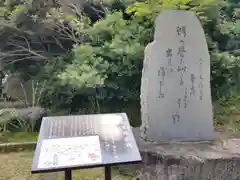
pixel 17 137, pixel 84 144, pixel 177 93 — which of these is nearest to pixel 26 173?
pixel 17 137

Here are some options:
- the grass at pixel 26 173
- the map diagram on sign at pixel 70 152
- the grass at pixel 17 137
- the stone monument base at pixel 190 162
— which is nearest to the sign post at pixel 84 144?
the map diagram on sign at pixel 70 152

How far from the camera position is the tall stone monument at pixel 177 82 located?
349cm

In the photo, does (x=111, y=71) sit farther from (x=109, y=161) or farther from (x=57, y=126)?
(x=109, y=161)

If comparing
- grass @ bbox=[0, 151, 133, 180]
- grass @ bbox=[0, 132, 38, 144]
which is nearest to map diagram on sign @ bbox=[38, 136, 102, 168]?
grass @ bbox=[0, 151, 133, 180]

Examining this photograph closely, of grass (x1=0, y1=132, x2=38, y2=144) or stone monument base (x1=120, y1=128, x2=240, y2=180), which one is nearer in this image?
stone monument base (x1=120, y1=128, x2=240, y2=180)

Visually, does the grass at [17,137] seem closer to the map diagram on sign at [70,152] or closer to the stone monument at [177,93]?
the stone monument at [177,93]

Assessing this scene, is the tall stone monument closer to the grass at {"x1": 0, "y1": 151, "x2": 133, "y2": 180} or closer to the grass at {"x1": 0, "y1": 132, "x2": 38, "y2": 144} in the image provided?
the grass at {"x1": 0, "y1": 151, "x2": 133, "y2": 180}

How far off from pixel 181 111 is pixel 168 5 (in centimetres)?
201

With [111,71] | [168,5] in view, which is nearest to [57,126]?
[111,71]

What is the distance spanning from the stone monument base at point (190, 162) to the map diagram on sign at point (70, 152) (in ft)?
4.26

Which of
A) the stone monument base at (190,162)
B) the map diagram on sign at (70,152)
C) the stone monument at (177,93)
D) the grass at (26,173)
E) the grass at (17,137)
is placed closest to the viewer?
the map diagram on sign at (70,152)

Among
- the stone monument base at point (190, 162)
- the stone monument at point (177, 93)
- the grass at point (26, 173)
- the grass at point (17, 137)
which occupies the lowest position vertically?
the grass at point (17, 137)

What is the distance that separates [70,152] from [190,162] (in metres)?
1.64

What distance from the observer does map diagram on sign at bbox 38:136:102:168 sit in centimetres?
189
